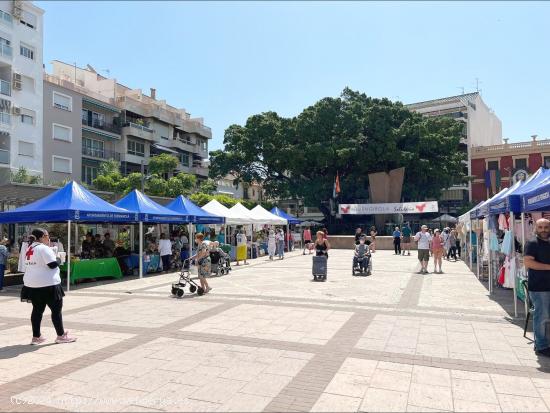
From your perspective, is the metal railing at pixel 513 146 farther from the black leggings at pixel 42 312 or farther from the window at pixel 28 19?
the black leggings at pixel 42 312

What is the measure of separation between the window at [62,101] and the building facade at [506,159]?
43.9 metres

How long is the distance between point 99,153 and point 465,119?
1778 inches

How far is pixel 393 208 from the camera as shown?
116ft

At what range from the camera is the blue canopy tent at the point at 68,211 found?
12.7m

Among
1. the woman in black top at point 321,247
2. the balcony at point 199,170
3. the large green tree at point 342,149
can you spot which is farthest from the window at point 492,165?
the woman in black top at point 321,247

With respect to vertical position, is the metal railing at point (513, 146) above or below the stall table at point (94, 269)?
above

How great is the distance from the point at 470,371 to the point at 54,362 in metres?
5.07

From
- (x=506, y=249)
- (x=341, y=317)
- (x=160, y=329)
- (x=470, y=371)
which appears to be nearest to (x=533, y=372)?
(x=470, y=371)

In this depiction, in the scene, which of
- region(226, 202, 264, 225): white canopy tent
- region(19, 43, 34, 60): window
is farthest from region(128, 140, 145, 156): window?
region(226, 202, 264, 225): white canopy tent

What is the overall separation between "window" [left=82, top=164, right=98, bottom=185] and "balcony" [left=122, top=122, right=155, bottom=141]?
19.4ft

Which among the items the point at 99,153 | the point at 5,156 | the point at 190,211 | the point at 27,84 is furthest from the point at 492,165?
the point at 5,156

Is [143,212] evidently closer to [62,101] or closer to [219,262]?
[219,262]

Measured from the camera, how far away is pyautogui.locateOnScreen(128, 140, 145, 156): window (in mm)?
49188

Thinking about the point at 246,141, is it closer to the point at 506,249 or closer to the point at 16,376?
the point at 506,249
